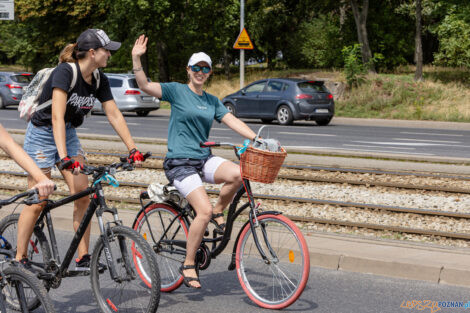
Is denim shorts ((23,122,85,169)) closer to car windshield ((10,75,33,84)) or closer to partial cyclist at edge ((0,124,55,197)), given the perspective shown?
partial cyclist at edge ((0,124,55,197))

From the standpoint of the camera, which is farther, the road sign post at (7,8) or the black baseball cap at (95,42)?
the road sign post at (7,8)

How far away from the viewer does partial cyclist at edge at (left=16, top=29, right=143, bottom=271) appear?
4656mm

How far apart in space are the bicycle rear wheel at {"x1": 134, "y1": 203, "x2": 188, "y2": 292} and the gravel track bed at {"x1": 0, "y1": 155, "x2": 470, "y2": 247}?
9.06ft

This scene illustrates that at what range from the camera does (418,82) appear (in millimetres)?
29156

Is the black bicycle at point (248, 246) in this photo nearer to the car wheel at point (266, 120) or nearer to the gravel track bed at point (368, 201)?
the gravel track bed at point (368, 201)

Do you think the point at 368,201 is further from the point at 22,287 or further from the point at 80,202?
the point at 22,287

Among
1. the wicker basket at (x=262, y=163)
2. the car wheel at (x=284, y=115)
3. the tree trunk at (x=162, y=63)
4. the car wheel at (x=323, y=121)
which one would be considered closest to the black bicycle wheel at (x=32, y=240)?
the wicker basket at (x=262, y=163)

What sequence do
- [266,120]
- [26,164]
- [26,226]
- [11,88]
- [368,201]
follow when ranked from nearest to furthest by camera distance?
[26,164] < [26,226] < [368,201] < [266,120] < [11,88]

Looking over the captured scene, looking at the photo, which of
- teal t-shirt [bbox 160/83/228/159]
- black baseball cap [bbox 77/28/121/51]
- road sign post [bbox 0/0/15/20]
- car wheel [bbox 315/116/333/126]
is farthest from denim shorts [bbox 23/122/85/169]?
car wheel [bbox 315/116/333/126]

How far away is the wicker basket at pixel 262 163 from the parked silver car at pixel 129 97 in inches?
844

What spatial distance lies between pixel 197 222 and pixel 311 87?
18673 mm

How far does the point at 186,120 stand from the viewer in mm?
5133

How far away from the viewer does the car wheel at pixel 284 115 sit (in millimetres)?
22978

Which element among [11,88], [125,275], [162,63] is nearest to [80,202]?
[125,275]
